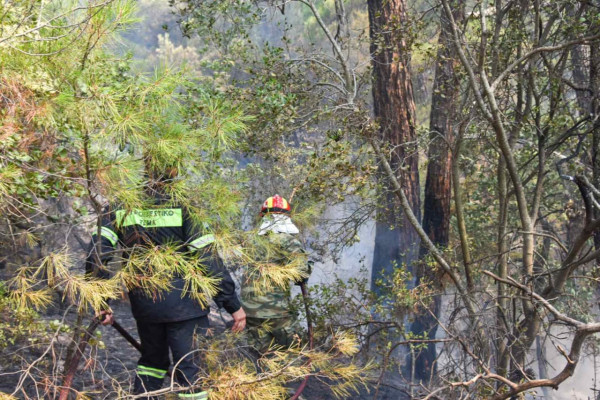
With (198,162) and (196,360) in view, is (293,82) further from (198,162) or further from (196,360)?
(196,360)

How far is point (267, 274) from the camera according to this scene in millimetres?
3736

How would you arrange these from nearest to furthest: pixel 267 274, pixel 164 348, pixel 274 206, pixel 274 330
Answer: pixel 267 274
pixel 164 348
pixel 274 206
pixel 274 330

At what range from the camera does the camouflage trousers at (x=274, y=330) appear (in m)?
5.34

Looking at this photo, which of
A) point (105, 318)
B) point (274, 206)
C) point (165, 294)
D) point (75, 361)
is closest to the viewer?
point (75, 361)

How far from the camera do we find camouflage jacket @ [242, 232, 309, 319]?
385cm

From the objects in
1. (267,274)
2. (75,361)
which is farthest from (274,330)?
(75,361)

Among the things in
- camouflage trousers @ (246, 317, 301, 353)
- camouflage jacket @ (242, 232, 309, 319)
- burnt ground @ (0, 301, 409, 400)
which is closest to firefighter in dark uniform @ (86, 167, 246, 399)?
camouflage jacket @ (242, 232, 309, 319)

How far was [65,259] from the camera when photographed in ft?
10.4

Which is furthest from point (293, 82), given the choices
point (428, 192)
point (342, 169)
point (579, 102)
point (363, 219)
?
point (428, 192)

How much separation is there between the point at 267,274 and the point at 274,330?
174 cm

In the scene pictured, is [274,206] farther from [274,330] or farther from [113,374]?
[113,374]

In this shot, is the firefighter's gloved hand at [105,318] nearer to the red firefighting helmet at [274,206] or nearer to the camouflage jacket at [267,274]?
the camouflage jacket at [267,274]

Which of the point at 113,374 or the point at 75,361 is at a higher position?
the point at 75,361

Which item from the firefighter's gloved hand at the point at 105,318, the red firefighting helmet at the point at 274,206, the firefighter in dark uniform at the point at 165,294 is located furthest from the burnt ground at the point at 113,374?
the firefighter's gloved hand at the point at 105,318
